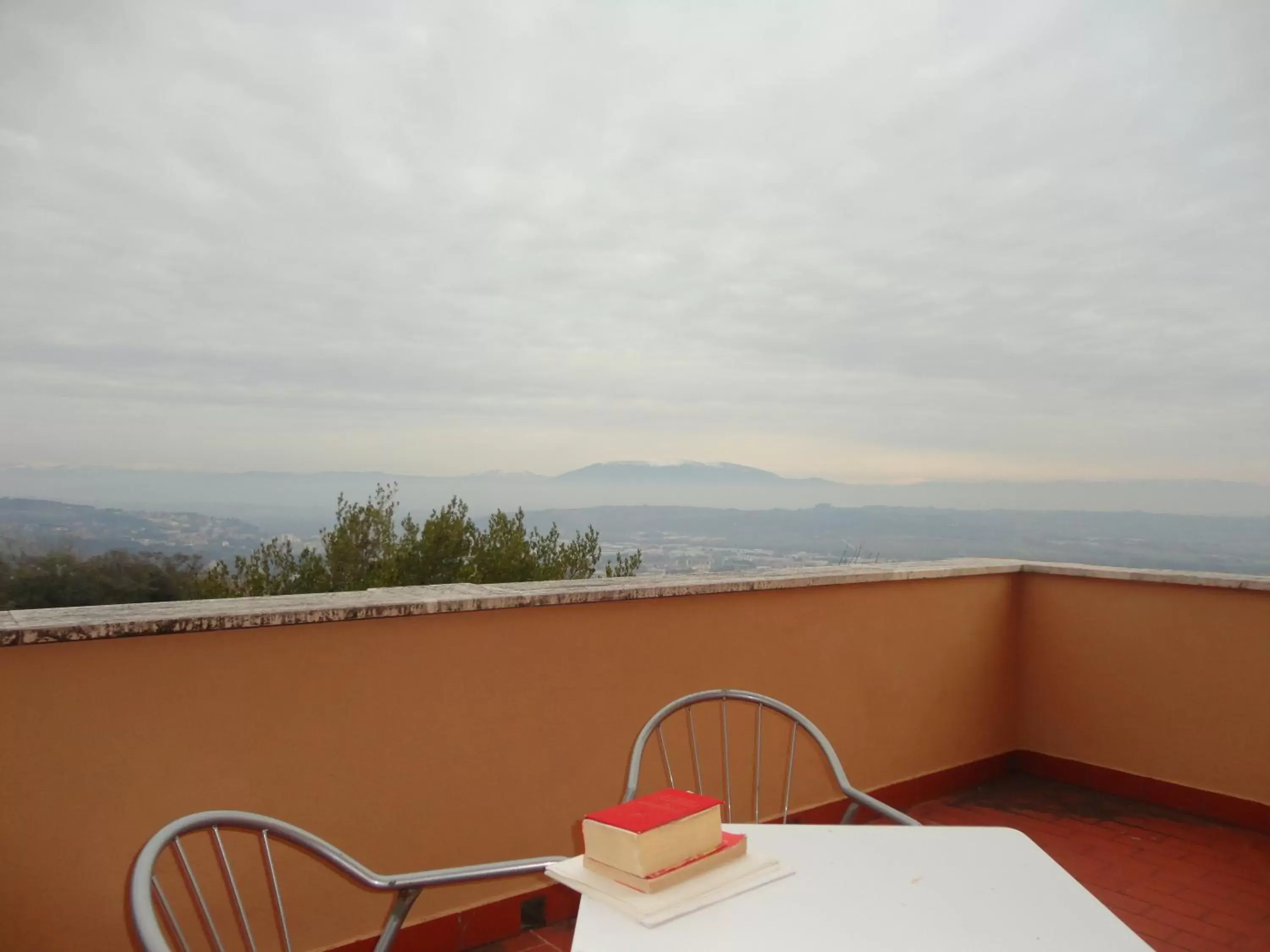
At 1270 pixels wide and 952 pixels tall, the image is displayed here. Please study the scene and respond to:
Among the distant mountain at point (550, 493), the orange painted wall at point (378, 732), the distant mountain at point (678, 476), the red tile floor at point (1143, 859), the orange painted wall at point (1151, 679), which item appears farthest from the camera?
the distant mountain at point (678, 476)

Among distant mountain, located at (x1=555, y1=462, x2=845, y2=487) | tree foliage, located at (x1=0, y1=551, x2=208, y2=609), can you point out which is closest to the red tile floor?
tree foliage, located at (x1=0, y1=551, x2=208, y2=609)

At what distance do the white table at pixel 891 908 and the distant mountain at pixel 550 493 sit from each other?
6822 millimetres

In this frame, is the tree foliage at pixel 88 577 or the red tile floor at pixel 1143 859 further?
the tree foliage at pixel 88 577

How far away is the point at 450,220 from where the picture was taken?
11.6 m

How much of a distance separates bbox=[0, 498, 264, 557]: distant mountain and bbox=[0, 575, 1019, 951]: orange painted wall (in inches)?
244

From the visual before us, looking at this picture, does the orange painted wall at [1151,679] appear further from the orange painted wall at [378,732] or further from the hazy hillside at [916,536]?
the orange painted wall at [378,732]

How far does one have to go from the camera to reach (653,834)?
0.90 meters

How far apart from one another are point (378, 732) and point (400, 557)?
25.0 ft

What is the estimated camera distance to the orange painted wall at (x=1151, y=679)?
10.6 feet

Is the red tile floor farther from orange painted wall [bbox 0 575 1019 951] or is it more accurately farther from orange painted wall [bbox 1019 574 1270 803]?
orange painted wall [bbox 0 575 1019 951]

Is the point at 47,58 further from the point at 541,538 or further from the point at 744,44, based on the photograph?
the point at 541,538

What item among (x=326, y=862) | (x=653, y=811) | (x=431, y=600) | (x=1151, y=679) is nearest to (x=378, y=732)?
(x=431, y=600)

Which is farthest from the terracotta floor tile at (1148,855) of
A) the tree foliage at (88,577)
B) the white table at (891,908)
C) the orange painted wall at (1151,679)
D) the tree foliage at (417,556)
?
the tree foliage at (88,577)

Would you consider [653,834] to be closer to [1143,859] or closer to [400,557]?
[1143,859]
